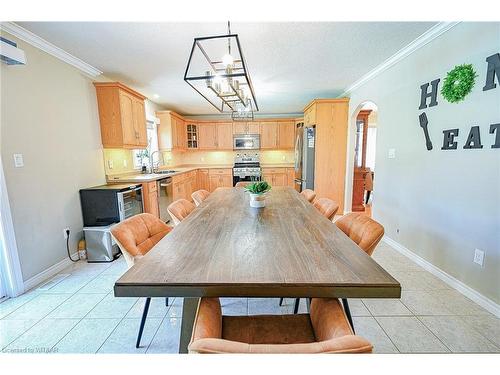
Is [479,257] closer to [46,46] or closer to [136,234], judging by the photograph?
[136,234]

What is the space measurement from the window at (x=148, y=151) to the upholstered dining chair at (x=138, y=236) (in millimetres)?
2954

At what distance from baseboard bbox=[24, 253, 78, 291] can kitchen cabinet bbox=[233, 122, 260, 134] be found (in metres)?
4.74

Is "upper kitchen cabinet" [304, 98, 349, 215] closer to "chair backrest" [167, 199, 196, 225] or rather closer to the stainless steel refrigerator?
the stainless steel refrigerator

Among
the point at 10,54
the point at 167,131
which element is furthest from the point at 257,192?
the point at 167,131

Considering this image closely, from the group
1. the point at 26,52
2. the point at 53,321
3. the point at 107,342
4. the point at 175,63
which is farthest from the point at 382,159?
the point at 26,52

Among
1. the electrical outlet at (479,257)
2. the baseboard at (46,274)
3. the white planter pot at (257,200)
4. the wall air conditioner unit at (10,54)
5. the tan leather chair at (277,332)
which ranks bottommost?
the baseboard at (46,274)

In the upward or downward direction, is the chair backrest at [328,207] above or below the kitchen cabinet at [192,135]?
A: below

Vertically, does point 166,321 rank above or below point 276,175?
below

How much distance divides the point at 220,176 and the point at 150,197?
2.98 meters

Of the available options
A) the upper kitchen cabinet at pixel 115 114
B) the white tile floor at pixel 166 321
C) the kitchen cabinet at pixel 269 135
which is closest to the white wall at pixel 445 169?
the white tile floor at pixel 166 321

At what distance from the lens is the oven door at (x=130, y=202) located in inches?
113

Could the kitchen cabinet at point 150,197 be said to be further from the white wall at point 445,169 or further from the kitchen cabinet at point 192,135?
the white wall at point 445,169

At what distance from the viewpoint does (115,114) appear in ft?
10.6

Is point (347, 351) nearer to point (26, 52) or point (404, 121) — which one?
point (404, 121)
